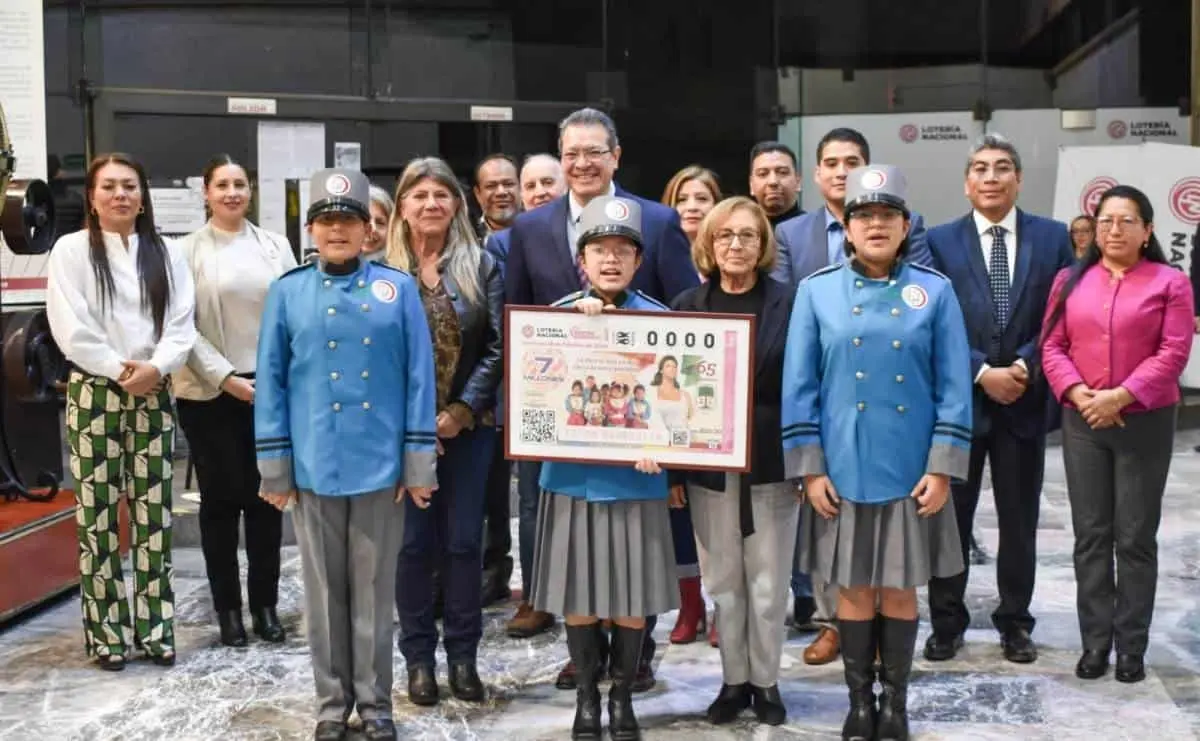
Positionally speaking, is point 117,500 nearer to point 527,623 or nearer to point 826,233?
point 527,623

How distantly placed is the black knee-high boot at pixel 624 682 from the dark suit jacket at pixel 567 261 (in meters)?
1.07

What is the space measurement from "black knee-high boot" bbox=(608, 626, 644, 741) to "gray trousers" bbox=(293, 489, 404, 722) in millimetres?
638

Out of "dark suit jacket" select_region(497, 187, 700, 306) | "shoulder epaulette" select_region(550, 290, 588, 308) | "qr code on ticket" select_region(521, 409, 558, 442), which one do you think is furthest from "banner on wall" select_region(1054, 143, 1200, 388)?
"qr code on ticket" select_region(521, 409, 558, 442)

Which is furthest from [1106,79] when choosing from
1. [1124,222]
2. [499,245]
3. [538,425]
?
[538,425]

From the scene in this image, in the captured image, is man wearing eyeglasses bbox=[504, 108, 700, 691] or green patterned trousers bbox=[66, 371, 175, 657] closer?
man wearing eyeglasses bbox=[504, 108, 700, 691]

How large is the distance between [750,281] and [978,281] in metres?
1.08

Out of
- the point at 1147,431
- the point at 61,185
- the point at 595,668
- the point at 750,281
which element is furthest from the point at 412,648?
the point at 61,185

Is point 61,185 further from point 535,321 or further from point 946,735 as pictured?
point 946,735

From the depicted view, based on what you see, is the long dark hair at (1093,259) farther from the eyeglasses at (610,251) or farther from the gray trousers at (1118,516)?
the eyeglasses at (610,251)

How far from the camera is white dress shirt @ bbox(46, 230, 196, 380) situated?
4762mm

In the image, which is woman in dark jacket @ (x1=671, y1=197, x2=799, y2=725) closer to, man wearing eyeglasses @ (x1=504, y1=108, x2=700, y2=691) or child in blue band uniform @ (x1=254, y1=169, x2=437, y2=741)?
man wearing eyeglasses @ (x1=504, y1=108, x2=700, y2=691)

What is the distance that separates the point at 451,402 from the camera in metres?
4.45

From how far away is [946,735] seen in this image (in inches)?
166

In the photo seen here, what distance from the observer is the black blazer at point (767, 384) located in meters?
4.21
